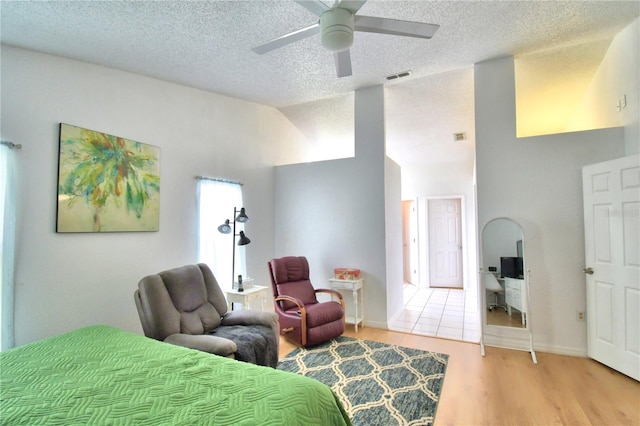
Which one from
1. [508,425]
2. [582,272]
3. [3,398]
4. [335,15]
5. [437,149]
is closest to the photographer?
[3,398]

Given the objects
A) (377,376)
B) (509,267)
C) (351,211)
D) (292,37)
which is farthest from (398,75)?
(377,376)

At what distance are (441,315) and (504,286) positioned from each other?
1.38 meters

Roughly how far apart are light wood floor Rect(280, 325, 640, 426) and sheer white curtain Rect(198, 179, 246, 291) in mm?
1372

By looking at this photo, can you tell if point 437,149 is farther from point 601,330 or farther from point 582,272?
point 601,330

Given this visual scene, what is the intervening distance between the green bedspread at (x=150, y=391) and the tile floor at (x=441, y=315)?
9.15 feet

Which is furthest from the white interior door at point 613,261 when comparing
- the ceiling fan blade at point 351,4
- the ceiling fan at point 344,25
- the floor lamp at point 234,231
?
the floor lamp at point 234,231

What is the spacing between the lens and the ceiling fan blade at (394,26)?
1.79 m

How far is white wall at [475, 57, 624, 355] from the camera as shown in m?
3.02

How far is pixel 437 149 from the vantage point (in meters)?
5.63

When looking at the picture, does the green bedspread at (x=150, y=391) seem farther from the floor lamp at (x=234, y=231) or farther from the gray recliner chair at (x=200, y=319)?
the floor lamp at (x=234, y=231)

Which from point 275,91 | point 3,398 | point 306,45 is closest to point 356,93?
point 275,91

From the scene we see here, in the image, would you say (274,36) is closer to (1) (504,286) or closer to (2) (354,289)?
(2) (354,289)

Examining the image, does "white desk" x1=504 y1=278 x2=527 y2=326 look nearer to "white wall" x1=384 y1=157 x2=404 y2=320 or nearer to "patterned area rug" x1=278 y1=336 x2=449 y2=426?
"patterned area rug" x1=278 y1=336 x2=449 y2=426

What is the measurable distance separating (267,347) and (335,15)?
2529 mm
